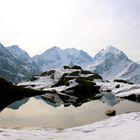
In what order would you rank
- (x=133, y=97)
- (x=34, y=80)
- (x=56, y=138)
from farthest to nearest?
(x=34, y=80) < (x=133, y=97) < (x=56, y=138)

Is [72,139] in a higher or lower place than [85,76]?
lower

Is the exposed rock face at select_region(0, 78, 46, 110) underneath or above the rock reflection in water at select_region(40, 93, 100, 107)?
above

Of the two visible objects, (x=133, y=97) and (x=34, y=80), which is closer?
(x=133, y=97)

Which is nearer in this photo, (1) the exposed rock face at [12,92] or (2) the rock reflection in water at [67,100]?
(2) the rock reflection in water at [67,100]

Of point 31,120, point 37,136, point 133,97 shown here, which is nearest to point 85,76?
point 133,97

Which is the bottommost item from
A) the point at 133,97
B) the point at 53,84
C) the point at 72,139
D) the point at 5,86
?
the point at 72,139

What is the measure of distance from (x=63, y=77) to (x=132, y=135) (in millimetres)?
151252

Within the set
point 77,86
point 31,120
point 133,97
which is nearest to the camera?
point 31,120

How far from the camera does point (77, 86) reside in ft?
508

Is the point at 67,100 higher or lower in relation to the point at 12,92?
lower

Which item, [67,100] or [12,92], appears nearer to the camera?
[67,100]

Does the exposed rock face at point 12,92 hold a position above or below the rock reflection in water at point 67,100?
above

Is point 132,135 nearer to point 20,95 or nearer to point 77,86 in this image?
point 20,95

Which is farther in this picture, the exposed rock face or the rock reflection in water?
the exposed rock face
